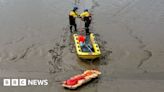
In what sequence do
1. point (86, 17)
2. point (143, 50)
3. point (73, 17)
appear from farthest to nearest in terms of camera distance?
point (73, 17) < point (86, 17) < point (143, 50)

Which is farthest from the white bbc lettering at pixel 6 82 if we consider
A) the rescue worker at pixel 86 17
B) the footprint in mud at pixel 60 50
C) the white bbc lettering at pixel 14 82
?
the rescue worker at pixel 86 17

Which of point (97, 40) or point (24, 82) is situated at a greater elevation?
point (97, 40)

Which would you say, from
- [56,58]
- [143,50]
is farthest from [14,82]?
[143,50]

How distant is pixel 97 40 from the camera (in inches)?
707

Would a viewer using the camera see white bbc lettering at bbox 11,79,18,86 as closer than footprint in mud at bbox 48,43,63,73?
Yes

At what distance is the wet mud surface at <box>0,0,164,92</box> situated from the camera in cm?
1441

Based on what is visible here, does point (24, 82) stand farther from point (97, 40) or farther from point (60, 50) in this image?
point (97, 40)

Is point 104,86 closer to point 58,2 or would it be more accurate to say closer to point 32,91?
point 32,91

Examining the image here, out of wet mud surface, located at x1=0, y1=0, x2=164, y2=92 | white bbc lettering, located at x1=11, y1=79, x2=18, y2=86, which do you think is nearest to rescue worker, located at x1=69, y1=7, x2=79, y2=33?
wet mud surface, located at x1=0, y1=0, x2=164, y2=92

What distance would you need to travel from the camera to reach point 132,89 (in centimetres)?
1382

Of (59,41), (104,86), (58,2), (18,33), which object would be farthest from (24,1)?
(104,86)

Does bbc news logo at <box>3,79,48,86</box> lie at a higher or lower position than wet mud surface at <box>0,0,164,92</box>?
lower

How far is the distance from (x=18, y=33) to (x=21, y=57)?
9.18 feet

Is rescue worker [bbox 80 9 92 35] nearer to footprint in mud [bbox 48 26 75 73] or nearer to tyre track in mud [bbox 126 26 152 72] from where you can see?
footprint in mud [bbox 48 26 75 73]
